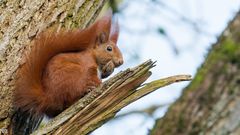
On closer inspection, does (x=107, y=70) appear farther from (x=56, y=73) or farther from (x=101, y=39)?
(x=56, y=73)

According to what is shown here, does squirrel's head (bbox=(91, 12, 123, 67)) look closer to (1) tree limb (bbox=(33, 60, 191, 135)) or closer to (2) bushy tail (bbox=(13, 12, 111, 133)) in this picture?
(2) bushy tail (bbox=(13, 12, 111, 133))

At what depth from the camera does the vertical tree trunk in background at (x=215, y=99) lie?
1358 millimetres

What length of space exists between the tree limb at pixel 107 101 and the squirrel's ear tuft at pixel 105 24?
0.73 metres

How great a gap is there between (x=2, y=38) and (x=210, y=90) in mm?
1724

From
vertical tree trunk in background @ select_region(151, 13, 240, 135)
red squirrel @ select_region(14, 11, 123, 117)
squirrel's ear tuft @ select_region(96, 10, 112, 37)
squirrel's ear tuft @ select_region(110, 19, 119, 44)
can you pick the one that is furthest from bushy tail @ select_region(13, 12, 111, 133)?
vertical tree trunk in background @ select_region(151, 13, 240, 135)

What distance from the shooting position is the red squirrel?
2891 millimetres

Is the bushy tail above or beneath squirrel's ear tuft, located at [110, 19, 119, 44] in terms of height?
beneath

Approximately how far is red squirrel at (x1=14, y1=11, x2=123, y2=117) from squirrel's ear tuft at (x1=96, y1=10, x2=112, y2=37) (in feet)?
0.28

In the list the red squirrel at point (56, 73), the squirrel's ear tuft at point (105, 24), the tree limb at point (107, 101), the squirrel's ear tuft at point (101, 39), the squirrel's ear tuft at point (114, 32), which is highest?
the squirrel's ear tuft at point (114, 32)

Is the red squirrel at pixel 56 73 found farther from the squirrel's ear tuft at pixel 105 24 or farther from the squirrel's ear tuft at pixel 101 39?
the squirrel's ear tuft at pixel 101 39

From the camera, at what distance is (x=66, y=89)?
3018mm

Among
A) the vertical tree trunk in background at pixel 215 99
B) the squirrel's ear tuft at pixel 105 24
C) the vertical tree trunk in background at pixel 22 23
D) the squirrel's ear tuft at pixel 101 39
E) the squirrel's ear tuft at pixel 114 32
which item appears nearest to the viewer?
the vertical tree trunk in background at pixel 215 99

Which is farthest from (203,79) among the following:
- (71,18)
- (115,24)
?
(115,24)

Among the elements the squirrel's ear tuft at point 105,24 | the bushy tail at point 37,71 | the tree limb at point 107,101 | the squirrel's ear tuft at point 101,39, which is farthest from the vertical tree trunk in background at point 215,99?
the squirrel's ear tuft at point 101,39
